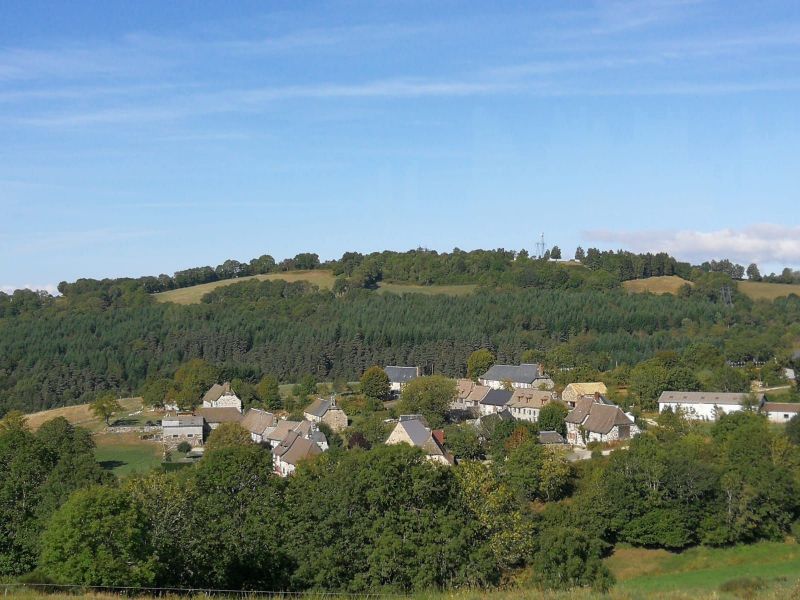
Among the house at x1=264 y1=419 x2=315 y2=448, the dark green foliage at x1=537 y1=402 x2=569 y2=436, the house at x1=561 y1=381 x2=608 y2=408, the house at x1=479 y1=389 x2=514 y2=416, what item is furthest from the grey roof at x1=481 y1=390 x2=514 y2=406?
the house at x1=264 y1=419 x2=315 y2=448

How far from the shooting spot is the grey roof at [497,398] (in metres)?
63.3

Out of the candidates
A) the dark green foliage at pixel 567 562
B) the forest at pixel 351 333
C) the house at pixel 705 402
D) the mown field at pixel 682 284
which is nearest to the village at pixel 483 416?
the house at pixel 705 402

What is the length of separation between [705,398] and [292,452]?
30225 millimetres

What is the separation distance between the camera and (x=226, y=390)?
68.9 meters

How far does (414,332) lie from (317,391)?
24.0 meters

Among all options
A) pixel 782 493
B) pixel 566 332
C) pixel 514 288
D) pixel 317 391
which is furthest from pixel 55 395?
pixel 782 493

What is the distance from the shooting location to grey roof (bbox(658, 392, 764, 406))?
57.2 m

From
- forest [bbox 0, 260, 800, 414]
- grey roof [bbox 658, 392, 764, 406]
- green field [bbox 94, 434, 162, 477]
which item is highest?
forest [bbox 0, 260, 800, 414]

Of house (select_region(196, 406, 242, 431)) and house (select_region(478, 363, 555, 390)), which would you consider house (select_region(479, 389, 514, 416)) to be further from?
house (select_region(196, 406, 242, 431))

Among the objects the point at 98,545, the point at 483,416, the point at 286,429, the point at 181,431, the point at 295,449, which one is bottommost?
the point at 181,431

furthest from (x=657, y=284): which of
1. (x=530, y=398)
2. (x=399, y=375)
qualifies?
(x=530, y=398)

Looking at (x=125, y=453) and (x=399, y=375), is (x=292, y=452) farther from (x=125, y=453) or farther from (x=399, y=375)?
(x=399, y=375)

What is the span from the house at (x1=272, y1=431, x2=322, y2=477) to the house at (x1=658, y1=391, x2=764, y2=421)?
82.9 ft

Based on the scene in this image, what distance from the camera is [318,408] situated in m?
58.8
